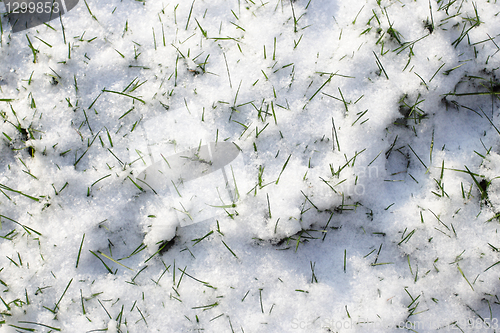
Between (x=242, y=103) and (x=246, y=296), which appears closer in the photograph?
(x=246, y=296)

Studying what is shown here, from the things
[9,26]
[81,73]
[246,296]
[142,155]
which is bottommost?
[246,296]

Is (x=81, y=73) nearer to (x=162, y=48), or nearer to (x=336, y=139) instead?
(x=162, y=48)

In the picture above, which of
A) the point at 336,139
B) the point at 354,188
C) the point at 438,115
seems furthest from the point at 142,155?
the point at 438,115

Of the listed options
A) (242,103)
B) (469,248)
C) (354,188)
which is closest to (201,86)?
(242,103)

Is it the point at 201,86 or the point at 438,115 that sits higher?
the point at 201,86

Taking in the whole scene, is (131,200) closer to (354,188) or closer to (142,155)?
(142,155)

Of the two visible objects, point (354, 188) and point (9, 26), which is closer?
point (354, 188)
